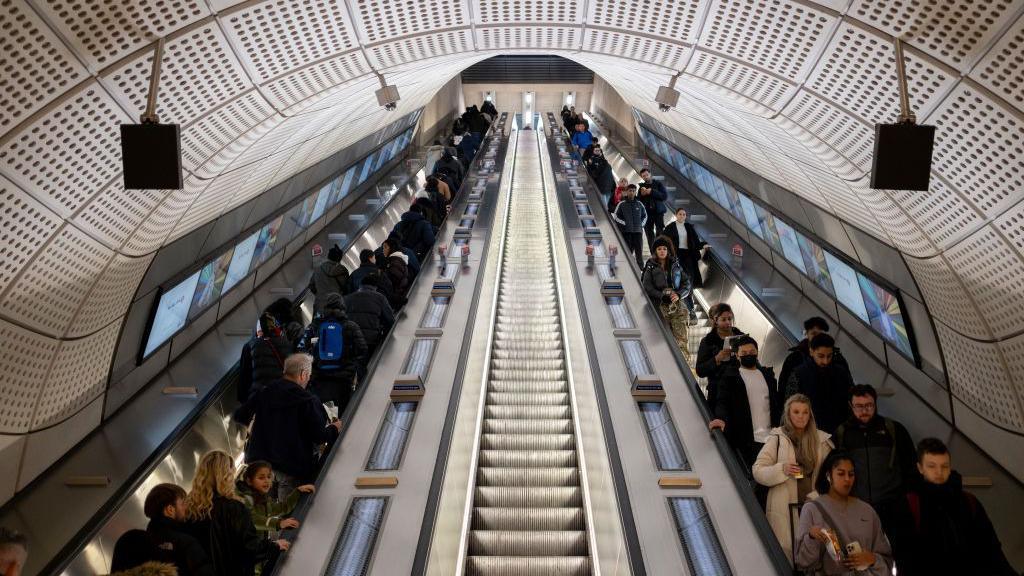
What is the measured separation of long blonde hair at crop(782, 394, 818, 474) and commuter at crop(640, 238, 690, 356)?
4.12m

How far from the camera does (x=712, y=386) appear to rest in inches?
244

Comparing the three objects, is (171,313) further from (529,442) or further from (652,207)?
(652,207)

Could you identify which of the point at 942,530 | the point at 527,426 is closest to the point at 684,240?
the point at 527,426

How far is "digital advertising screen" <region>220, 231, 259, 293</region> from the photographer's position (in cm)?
1052

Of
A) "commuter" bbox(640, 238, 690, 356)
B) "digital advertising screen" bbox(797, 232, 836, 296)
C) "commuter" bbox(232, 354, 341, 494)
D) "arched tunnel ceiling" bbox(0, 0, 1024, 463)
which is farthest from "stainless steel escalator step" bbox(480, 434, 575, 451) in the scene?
"digital advertising screen" bbox(797, 232, 836, 296)

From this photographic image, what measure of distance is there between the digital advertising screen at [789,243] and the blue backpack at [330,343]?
6.80 m

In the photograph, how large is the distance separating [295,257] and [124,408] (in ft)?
21.5

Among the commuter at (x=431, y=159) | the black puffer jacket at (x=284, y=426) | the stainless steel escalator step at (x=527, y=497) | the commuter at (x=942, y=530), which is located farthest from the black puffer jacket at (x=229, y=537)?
the commuter at (x=431, y=159)

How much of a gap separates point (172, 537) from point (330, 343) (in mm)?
3387

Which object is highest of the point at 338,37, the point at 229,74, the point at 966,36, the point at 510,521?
the point at 338,37

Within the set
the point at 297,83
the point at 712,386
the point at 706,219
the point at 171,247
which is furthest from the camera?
the point at 706,219

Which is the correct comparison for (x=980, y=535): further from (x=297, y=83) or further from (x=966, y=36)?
(x=297, y=83)

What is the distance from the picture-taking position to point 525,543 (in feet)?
19.5

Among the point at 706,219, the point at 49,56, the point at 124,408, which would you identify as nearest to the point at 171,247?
the point at 124,408
